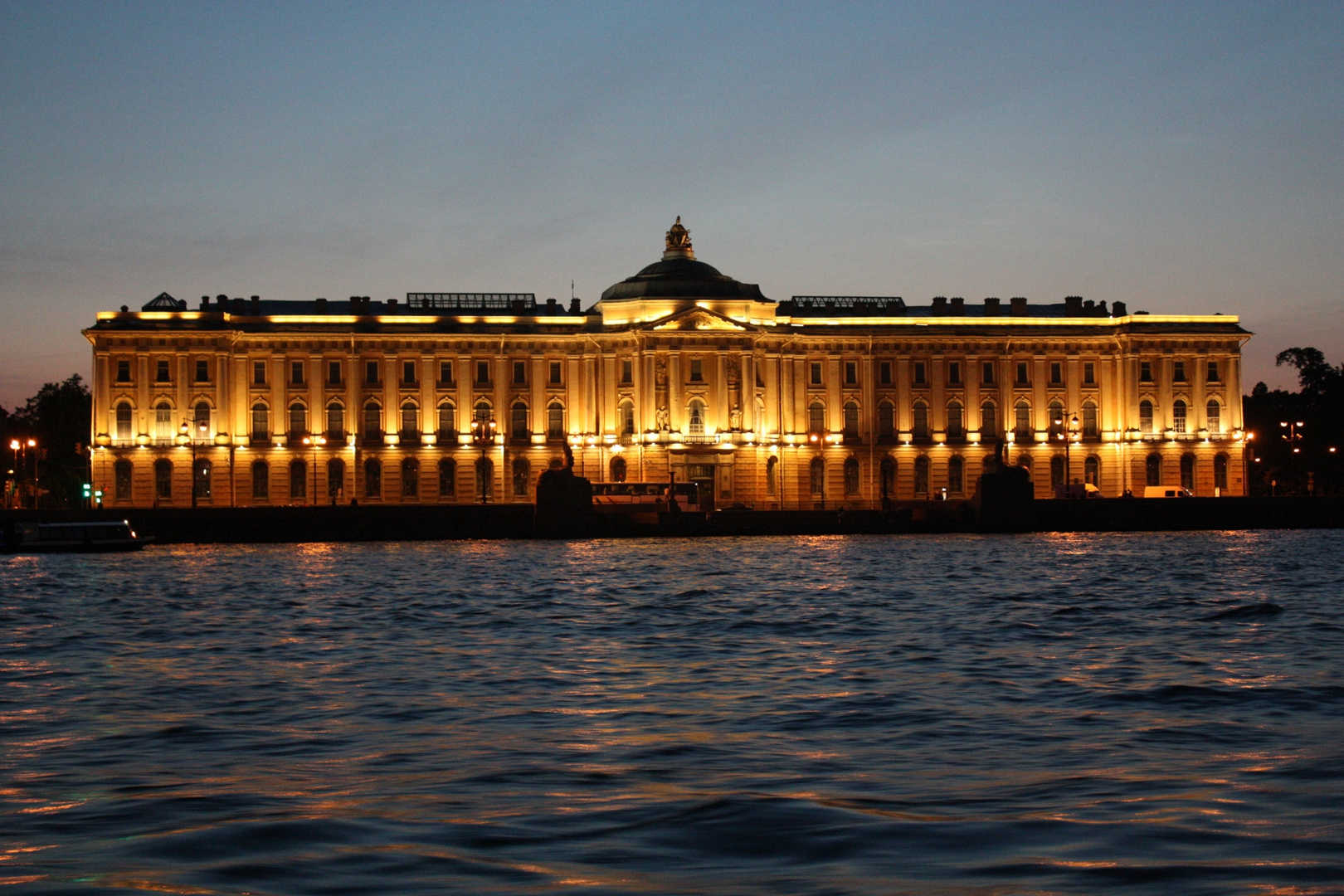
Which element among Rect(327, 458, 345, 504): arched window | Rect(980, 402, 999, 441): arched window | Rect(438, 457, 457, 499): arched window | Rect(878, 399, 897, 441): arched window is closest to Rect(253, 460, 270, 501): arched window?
Rect(327, 458, 345, 504): arched window

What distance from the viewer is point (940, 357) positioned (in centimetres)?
9706

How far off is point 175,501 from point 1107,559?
56.7 metres

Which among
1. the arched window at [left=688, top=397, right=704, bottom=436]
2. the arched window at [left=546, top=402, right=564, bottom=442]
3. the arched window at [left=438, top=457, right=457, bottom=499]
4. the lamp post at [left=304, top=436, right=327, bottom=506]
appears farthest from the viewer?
the arched window at [left=546, top=402, right=564, bottom=442]

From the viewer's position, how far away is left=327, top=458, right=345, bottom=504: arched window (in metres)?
92.3

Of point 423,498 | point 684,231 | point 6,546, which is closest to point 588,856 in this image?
point 6,546

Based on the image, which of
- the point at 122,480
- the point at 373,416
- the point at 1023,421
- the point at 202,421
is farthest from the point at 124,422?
the point at 1023,421

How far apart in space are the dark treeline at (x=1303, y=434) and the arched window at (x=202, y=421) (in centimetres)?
6120

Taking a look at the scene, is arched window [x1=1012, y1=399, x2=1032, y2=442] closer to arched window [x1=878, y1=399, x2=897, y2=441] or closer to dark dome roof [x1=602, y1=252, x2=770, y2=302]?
arched window [x1=878, y1=399, x2=897, y2=441]

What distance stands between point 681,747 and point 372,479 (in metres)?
80.6

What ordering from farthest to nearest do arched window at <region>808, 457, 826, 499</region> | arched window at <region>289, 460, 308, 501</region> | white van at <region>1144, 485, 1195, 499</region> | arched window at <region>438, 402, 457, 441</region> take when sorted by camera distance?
1. arched window at <region>808, 457, 826, 499</region>
2. arched window at <region>438, 402, 457, 441</region>
3. arched window at <region>289, 460, 308, 501</region>
4. white van at <region>1144, 485, 1195, 499</region>

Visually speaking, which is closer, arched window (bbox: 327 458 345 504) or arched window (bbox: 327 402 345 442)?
arched window (bbox: 327 458 345 504)

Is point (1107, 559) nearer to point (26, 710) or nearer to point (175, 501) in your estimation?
point (26, 710)

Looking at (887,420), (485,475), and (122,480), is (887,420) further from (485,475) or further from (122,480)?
(122,480)

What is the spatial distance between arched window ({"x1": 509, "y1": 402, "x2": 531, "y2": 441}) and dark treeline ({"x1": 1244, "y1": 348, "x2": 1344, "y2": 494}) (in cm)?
4397
